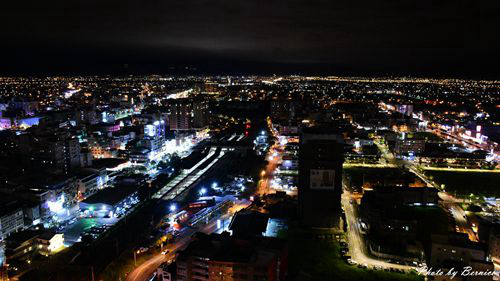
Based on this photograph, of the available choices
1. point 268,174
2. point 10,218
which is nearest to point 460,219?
point 268,174

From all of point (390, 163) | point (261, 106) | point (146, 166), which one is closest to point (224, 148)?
point (146, 166)

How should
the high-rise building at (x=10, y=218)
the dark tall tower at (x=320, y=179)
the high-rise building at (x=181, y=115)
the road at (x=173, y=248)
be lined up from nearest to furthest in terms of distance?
the road at (x=173, y=248) < the high-rise building at (x=10, y=218) < the dark tall tower at (x=320, y=179) < the high-rise building at (x=181, y=115)

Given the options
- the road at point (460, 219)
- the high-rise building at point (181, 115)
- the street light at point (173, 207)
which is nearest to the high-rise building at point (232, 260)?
the street light at point (173, 207)

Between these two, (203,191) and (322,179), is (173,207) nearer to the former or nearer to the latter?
(203,191)

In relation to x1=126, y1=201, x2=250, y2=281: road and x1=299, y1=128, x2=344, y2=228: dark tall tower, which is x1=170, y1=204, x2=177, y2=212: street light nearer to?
x1=126, y1=201, x2=250, y2=281: road

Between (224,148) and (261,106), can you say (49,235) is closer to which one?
(224,148)

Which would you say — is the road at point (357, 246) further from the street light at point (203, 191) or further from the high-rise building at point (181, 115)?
the high-rise building at point (181, 115)
